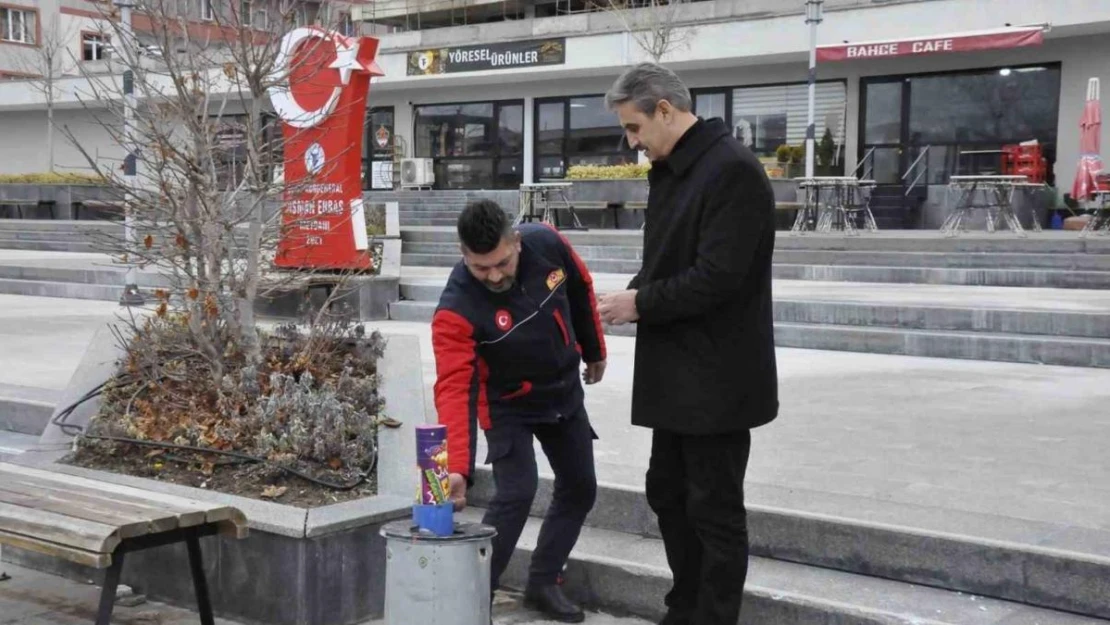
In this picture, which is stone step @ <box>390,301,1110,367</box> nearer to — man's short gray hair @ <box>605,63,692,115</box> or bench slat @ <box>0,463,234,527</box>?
man's short gray hair @ <box>605,63,692,115</box>

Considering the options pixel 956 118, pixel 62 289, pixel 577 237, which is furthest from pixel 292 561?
pixel 956 118

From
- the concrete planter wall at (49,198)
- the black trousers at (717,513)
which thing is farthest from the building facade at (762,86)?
the black trousers at (717,513)

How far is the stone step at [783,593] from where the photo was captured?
4215 millimetres

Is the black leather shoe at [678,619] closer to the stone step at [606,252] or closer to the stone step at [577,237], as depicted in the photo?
the stone step at [606,252]

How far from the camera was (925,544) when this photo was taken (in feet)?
14.8

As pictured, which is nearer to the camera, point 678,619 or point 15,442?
point 678,619

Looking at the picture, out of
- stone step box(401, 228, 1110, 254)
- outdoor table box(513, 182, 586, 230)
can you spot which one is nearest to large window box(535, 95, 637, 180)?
outdoor table box(513, 182, 586, 230)

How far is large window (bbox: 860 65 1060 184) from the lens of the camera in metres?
24.4

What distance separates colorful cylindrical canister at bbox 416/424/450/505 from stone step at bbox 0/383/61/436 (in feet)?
15.2

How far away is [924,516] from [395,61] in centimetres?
3097

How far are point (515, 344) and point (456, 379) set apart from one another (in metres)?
0.25

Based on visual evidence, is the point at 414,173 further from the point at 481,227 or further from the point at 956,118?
the point at 481,227

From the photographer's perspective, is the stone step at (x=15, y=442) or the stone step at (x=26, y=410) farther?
the stone step at (x=26, y=410)

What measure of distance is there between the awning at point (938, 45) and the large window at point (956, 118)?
1088 millimetres
